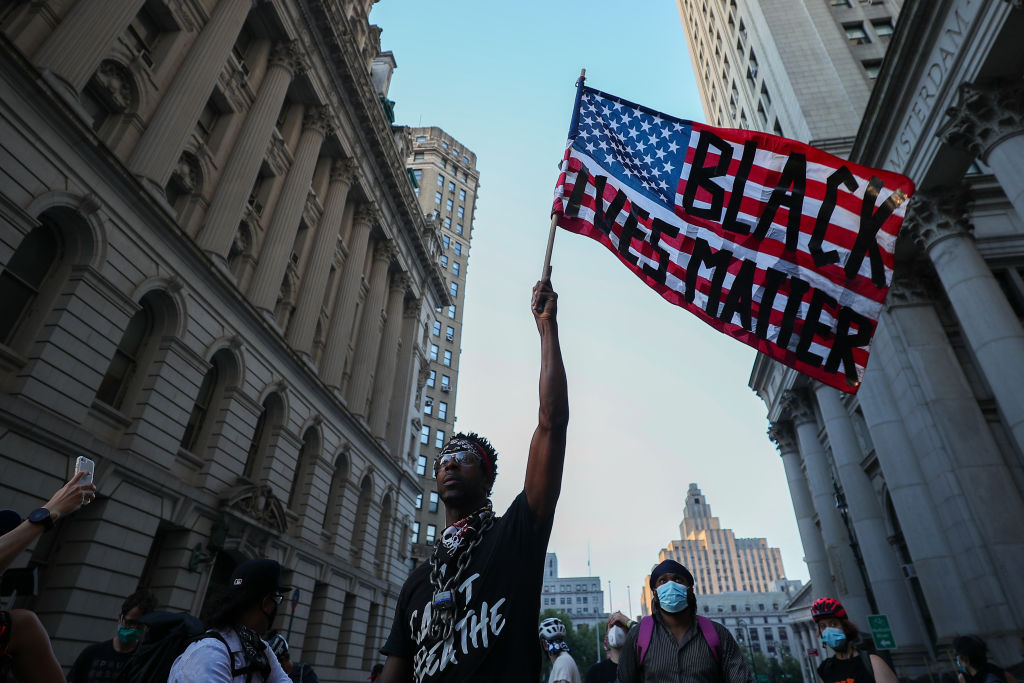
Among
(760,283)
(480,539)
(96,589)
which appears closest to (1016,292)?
(760,283)

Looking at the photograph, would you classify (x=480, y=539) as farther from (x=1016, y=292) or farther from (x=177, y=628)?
(x=1016, y=292)

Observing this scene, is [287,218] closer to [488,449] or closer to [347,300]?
[347,300]

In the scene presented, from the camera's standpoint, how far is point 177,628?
4.19 metres

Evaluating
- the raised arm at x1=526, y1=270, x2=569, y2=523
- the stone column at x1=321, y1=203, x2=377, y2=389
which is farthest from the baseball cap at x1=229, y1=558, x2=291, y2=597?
the stone column at x1=321, y1=203, x2=377, y2=389

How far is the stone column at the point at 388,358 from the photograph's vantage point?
1342 inches

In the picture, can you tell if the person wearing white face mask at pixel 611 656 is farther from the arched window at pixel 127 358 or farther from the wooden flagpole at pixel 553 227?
the arched window at pixel 127 358

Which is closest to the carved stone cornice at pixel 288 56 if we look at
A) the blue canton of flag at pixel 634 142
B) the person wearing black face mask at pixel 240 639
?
the blue canton of flag at pixel 634 142

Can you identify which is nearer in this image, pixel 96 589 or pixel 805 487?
pixel 96 589

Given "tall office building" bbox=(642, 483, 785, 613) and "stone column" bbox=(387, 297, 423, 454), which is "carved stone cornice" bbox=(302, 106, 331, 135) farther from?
"tall office building" bbox=(642, 483, 785, 613)

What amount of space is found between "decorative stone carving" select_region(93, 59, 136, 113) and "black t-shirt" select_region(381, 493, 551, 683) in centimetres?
1943

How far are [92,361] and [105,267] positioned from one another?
92.3 inches

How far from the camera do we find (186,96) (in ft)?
60.2

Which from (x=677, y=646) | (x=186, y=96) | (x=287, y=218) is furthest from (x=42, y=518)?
(x=287, y=218)

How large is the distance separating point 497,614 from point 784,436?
37.8 meters
